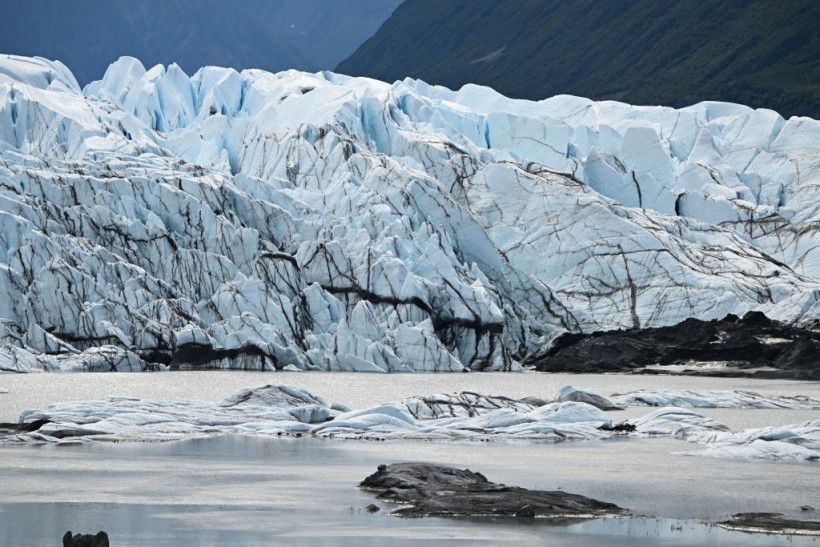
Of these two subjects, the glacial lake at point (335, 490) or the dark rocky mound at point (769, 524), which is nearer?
the glacial lake at point (335, 490)

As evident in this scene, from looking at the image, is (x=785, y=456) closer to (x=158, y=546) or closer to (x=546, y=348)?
(x=158, y=546)

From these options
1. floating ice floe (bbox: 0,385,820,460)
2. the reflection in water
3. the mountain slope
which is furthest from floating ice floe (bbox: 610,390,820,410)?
the mountain slope

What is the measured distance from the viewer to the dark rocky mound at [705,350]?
4550cm

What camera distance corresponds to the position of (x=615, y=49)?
14838 cm

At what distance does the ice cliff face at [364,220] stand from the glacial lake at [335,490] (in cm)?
1708

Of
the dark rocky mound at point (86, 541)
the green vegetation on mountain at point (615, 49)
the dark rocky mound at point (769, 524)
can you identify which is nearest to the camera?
the dark rocky mound at point (86, 541)

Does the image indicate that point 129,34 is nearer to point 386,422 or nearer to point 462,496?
point 386,422

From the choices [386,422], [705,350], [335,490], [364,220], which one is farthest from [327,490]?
[705,350]

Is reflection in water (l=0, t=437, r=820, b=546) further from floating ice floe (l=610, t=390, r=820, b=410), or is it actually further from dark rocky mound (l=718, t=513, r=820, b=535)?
floating ice floe (l=610, t=390, r=820, b=410)

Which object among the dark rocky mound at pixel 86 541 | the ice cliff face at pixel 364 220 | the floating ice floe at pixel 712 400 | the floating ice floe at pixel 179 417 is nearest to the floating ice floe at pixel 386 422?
the floating ice floe at pixel 179 417

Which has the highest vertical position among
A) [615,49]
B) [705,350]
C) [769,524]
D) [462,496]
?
[615,49]

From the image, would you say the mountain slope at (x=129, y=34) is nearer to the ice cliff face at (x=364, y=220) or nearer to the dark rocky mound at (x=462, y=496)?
the ice cliff face at (x=364, y=220)

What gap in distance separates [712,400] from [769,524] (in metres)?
16.8

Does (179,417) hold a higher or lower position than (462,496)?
higher
